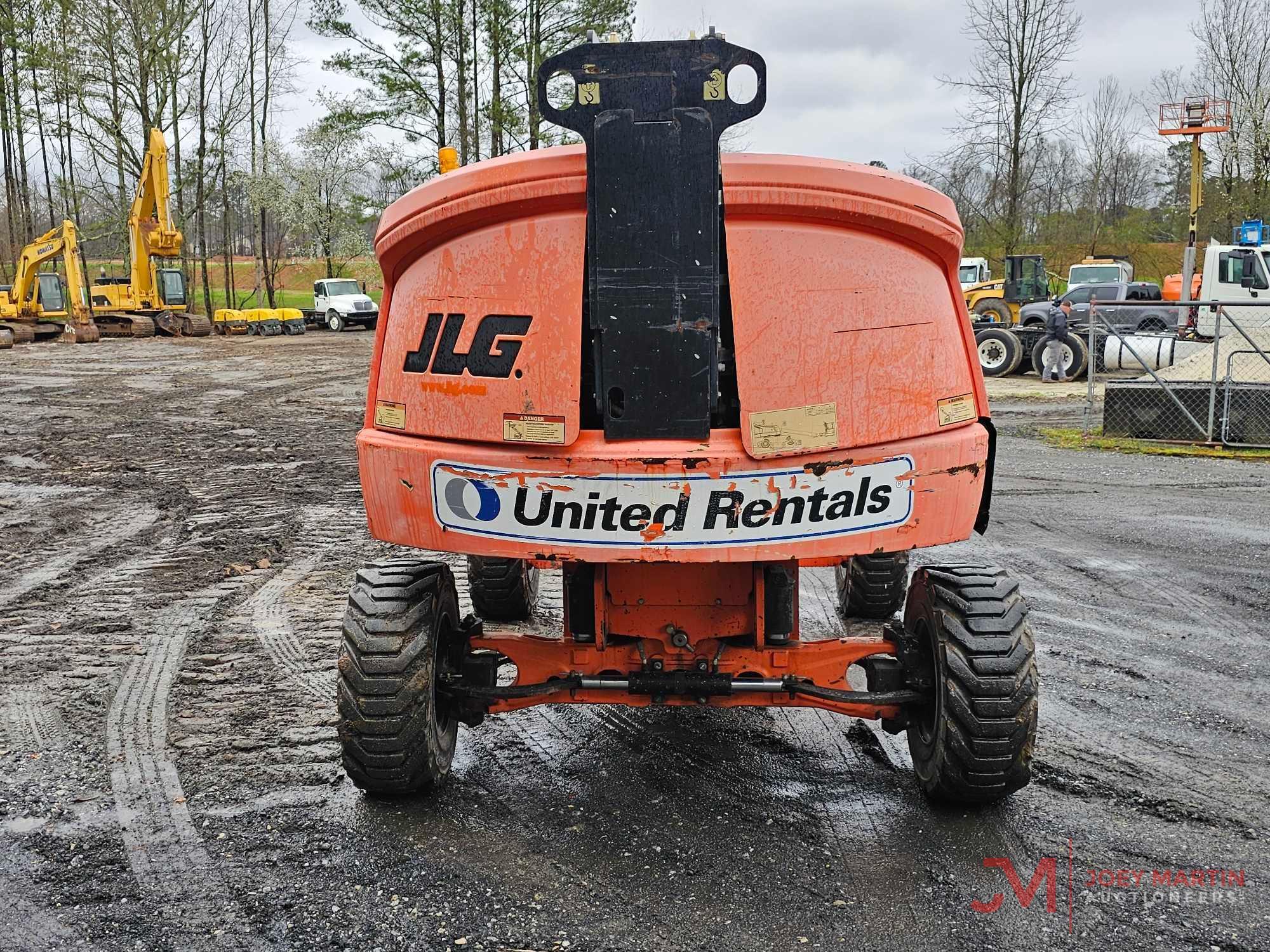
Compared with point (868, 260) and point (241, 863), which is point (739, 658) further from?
point (241, 863)

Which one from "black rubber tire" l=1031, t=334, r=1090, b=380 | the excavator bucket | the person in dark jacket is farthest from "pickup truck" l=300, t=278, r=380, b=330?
the person in dark jacket

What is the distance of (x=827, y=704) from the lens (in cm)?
315

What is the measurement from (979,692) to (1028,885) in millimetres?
516

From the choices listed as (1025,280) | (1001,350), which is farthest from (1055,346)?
(1025,280)

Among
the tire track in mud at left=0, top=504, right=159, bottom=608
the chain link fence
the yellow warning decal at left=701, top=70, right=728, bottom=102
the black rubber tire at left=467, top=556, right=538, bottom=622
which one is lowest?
the tire track in mud at left=0, top=504, right=159, bottom=608

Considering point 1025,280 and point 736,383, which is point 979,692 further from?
point 1025,280

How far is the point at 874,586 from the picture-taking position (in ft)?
17.8

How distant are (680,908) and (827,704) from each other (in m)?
0.72

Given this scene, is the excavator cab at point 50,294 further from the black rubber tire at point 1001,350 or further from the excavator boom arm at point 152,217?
the black rubber tire at point 1001,350

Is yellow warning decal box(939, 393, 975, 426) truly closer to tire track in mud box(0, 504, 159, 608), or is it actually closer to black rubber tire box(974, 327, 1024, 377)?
tire track in mud box(0, 504, 159, 608)

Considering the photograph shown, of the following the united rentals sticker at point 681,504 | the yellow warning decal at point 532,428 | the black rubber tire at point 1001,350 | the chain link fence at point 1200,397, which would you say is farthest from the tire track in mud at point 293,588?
the black rubber tire at point 1001,350

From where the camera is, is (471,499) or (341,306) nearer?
(471,499)

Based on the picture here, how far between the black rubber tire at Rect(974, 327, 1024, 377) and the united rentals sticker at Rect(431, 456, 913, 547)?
1860cm

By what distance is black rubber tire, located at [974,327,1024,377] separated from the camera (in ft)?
67.2
